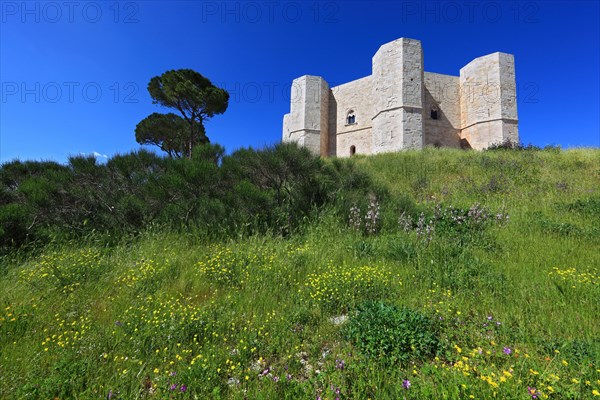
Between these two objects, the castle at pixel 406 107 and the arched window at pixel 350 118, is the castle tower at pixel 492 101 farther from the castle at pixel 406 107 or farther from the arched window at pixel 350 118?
the arched window at pixel 350 118

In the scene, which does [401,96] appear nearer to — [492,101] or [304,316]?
[492,101]

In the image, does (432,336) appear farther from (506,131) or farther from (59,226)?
(506,131)

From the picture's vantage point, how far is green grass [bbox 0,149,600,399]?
1326 millimetres

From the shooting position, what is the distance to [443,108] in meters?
17.7

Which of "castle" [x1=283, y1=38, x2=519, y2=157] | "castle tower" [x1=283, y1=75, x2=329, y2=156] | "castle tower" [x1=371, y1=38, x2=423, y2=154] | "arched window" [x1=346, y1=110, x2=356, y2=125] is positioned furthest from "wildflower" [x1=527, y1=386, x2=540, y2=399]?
"arched window" [x1=346, y1=110, x2=356, y2=125]

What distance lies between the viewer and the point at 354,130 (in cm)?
1922

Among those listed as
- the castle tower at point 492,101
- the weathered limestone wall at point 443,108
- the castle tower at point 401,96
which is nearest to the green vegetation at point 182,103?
the castle tower at point 401,96

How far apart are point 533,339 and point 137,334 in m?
2.75

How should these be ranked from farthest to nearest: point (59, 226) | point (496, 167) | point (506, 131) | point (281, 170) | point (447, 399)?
point (506, 131) → point (496, 167) → point (281, 170) → point (59, 226) → point (447, 399)

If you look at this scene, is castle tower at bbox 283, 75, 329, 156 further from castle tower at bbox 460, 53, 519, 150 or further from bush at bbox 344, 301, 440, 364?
bush at bbox 344, 301, 440, 364

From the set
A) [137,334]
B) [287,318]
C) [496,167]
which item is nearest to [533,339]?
[287,318]

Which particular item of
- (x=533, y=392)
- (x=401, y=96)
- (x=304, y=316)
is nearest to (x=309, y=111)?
(x=401, y=96)

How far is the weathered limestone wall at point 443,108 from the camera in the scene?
57.4 ft

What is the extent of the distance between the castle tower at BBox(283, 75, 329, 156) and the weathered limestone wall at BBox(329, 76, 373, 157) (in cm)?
103
